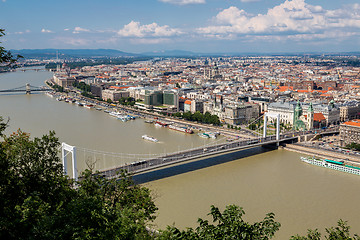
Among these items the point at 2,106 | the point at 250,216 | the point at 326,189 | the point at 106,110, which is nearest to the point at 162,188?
the point at 250,216

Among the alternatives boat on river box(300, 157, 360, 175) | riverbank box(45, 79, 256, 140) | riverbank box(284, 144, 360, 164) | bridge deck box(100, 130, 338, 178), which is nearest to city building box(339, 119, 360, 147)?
riverbank box(284, 144, 360, 164)

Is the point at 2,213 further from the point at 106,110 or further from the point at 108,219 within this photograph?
the point at 106,110

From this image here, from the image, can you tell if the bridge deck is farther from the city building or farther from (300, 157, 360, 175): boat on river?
(300, 157, 360, 175): boat on river

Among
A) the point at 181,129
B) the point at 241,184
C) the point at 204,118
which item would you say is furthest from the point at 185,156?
the point at 204,118

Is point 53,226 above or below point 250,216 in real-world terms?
above

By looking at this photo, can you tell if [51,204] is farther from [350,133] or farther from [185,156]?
[350,133]
